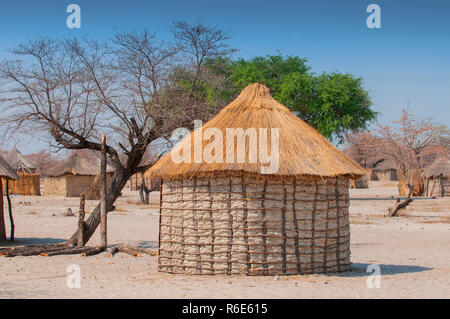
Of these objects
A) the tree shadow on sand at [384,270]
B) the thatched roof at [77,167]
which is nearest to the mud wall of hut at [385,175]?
the thatched roof at [77,167]

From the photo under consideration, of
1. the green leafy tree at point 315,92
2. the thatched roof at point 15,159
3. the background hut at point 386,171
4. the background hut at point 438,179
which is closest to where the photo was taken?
the green leafy tree at point 315,92

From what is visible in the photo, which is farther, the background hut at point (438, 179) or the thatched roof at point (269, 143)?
the background hut at point (438, 179)

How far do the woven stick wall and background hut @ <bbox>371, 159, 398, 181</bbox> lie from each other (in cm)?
4622

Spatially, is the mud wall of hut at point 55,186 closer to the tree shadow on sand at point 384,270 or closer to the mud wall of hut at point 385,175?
the tree shadow on sand at point 384,270

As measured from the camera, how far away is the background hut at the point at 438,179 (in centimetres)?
3297

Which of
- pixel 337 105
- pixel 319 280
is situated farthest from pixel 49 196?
pixel 319 280

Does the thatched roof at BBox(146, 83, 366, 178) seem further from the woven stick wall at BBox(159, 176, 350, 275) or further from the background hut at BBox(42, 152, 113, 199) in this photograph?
the background hut at BBox(42, 152, 113, 199)

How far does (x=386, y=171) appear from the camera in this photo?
55.6 metres

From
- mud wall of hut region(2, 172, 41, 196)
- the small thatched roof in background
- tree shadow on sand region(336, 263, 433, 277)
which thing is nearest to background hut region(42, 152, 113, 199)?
mud wall of hut region(2, 172, 41, 196)

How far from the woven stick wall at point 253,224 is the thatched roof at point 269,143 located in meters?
0.26

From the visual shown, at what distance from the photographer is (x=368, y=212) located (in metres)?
23.9

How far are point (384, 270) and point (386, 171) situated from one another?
47.0 metres

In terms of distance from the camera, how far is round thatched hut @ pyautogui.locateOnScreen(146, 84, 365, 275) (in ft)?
29.4

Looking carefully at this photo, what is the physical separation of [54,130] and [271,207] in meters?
5.42
